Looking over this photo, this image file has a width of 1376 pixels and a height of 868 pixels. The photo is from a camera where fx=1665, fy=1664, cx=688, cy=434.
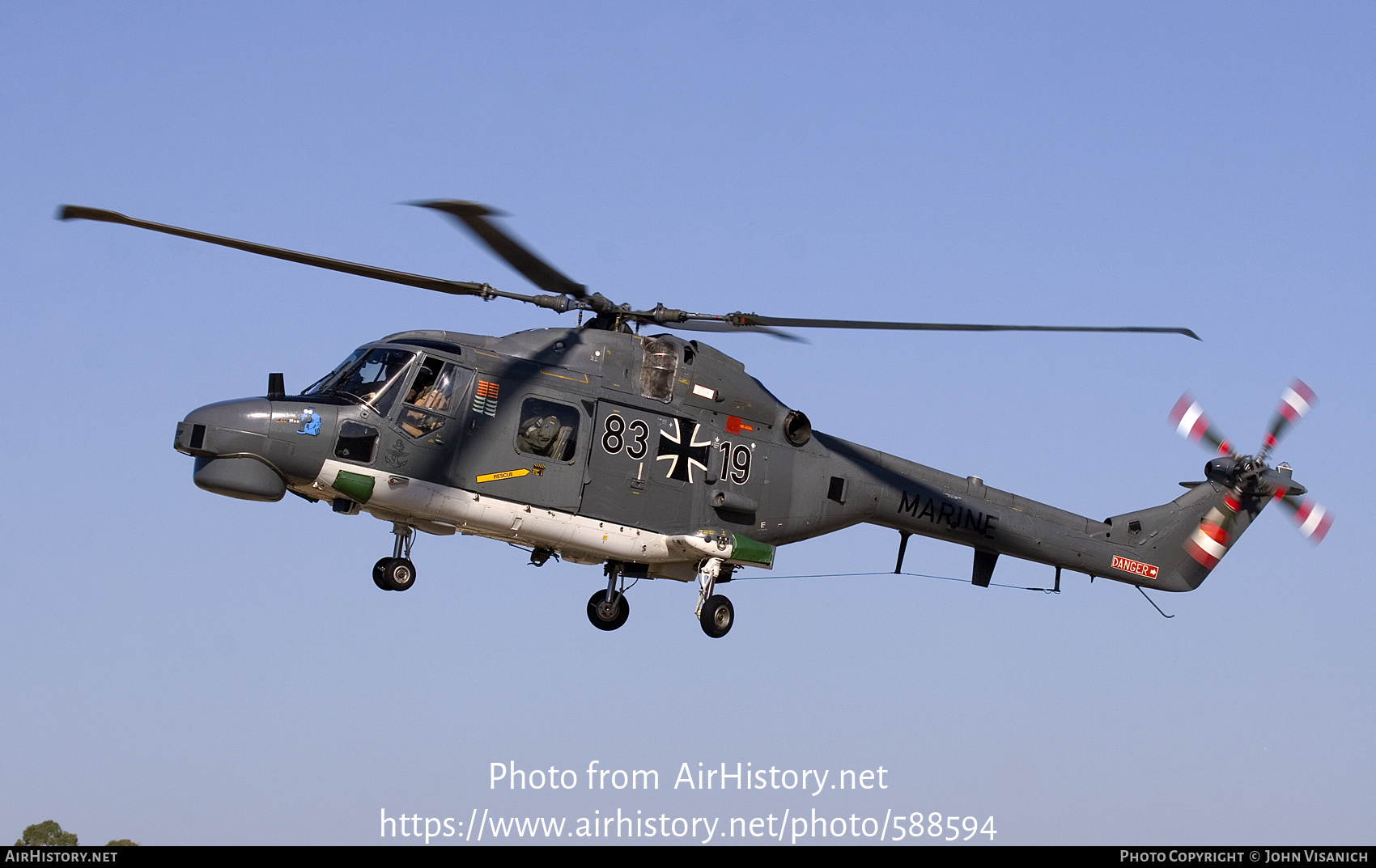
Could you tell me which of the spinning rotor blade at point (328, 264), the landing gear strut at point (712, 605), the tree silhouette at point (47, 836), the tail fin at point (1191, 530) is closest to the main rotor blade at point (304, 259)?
the spinning rotor blade at point (328, 264)

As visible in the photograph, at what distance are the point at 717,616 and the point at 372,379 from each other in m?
6.30

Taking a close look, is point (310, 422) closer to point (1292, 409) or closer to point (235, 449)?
point (235, 449)

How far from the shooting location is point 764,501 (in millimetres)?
25406

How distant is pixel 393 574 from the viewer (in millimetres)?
23094

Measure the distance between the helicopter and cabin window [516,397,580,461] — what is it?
23 mm

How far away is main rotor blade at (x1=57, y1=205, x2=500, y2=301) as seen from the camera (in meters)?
19.9

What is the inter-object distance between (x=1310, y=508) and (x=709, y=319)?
1191 cm

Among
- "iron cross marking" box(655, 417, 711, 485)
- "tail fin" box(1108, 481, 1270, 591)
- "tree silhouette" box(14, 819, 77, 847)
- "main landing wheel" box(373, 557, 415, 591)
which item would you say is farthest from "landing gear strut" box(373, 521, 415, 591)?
"tree silhouette" box(14, 819, 77, 847)

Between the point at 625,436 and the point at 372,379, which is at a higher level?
the point at 372,379

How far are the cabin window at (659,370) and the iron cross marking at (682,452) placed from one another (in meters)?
0.47

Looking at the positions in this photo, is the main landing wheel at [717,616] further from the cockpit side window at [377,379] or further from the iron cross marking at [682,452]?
the cockpit side window at [377,379]

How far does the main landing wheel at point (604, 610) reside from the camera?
25.1m

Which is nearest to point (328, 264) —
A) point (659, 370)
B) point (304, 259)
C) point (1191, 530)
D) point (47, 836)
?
point (304, 259)
